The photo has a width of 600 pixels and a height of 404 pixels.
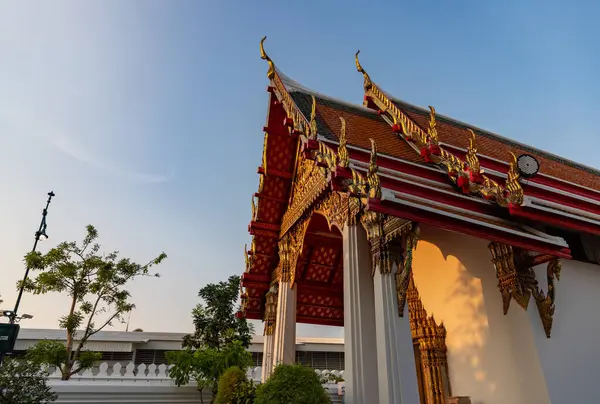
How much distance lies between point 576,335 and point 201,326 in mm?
14532

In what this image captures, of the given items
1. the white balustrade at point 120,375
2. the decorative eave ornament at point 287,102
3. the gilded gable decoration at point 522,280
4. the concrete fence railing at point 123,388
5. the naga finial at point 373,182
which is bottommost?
the concrete fence railing at point 123,388

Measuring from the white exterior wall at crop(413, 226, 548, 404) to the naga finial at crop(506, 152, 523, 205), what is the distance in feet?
2.86

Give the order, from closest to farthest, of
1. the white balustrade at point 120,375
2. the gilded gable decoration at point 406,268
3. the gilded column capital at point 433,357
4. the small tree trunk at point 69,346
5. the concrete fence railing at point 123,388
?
the gilded gable decoration at point 406,268 → the gilded column capital at point 433,357 → the concrete fence railing at point 123,388 → the white balustrade at point 120,375 → the small tree trunk at point 69,346

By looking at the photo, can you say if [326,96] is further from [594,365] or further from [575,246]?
[594,365]

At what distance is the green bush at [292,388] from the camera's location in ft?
12.1

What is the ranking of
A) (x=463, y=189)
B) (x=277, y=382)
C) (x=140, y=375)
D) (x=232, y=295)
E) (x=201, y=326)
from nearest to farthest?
(x=277, y=382) → (x=463, y=189) → (x=140, y=375) → (x=201, y=326) → (x=232, y=295)

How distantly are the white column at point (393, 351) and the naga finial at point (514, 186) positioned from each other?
→ 1.60m

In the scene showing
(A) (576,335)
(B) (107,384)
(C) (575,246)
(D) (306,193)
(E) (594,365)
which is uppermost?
(D) (306,193)

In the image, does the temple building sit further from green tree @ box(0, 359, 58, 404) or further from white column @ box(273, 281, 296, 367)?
green tree @ box(0, 359, 58, 404)

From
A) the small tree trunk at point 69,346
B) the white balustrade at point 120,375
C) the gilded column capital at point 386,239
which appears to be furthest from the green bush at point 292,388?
the small tree trunk at point 69,346

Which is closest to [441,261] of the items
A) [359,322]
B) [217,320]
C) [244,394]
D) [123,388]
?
[359,322]

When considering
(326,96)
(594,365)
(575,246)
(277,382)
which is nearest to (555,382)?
(594,365)

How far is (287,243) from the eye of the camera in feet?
23.6

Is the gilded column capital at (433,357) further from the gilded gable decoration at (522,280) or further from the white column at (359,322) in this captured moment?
the gilded gable decoration at (522,280)
